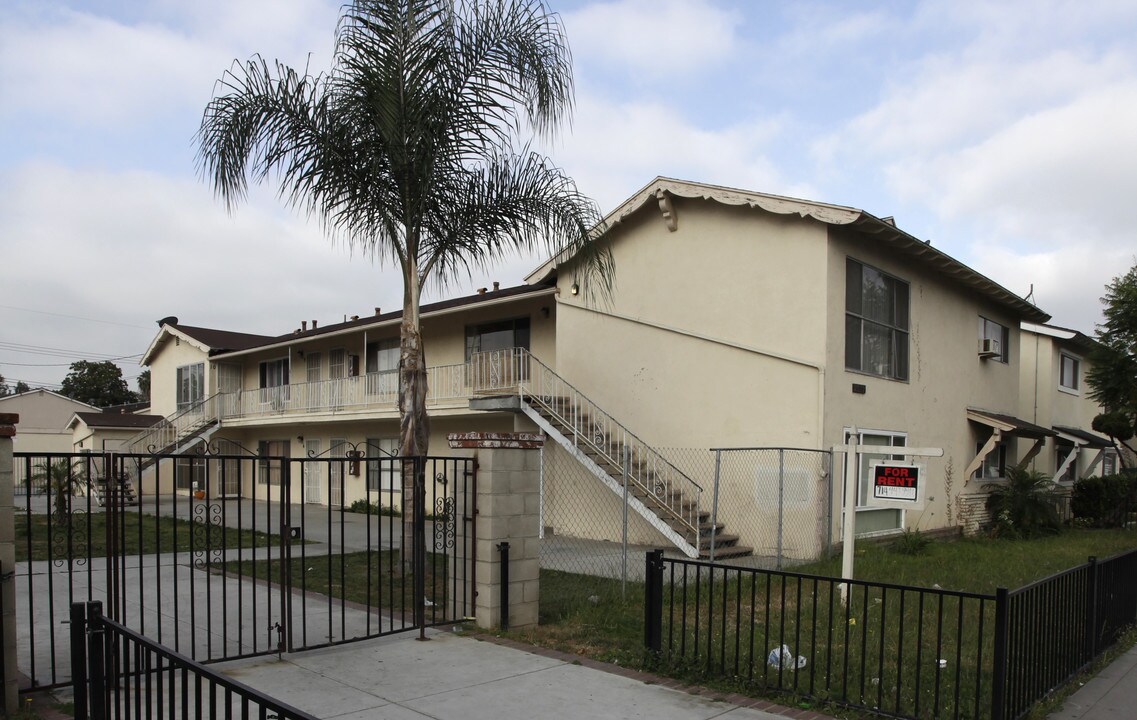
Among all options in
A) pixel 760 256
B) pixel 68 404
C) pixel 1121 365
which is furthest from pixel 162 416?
pixel 1121 365

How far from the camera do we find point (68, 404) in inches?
2025

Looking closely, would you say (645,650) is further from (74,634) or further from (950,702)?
(74,634)

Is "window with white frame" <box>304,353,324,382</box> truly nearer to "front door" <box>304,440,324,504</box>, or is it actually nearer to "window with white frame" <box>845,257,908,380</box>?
"front door" <box>304,440,324,504</box>

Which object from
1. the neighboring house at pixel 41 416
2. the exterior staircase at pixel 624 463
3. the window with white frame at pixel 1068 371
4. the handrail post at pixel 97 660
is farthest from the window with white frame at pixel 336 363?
the neighboring house at pixel 41 416

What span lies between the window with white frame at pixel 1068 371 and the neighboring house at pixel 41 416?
44.2m

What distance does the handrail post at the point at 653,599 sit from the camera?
643cm

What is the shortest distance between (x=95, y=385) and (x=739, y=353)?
7736 centimetres

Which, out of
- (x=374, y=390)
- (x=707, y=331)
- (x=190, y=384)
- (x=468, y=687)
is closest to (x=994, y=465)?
(x=707, y=331)

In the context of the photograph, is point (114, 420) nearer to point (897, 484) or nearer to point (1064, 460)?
point (897, 484)

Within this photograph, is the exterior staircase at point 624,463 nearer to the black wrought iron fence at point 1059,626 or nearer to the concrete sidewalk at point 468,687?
the concrete sidewalk at point 468,687

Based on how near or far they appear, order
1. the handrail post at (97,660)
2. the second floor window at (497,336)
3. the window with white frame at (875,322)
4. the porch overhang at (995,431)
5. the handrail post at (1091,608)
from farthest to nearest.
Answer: the second floor window at (497,336), the porch overhang at (995,431), the window with white frame at (875,322), the handrail post at (1091,608), the handrail post at (97,660)

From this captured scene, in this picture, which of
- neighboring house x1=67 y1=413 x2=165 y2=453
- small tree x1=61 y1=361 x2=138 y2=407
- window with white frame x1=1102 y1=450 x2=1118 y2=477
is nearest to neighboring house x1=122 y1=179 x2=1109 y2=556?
window with white frame x1=1102 y1=450 x2=1118 y2=477

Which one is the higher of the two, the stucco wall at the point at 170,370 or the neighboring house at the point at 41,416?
the stucco wall at the point at 170,370

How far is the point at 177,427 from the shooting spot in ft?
92.5
